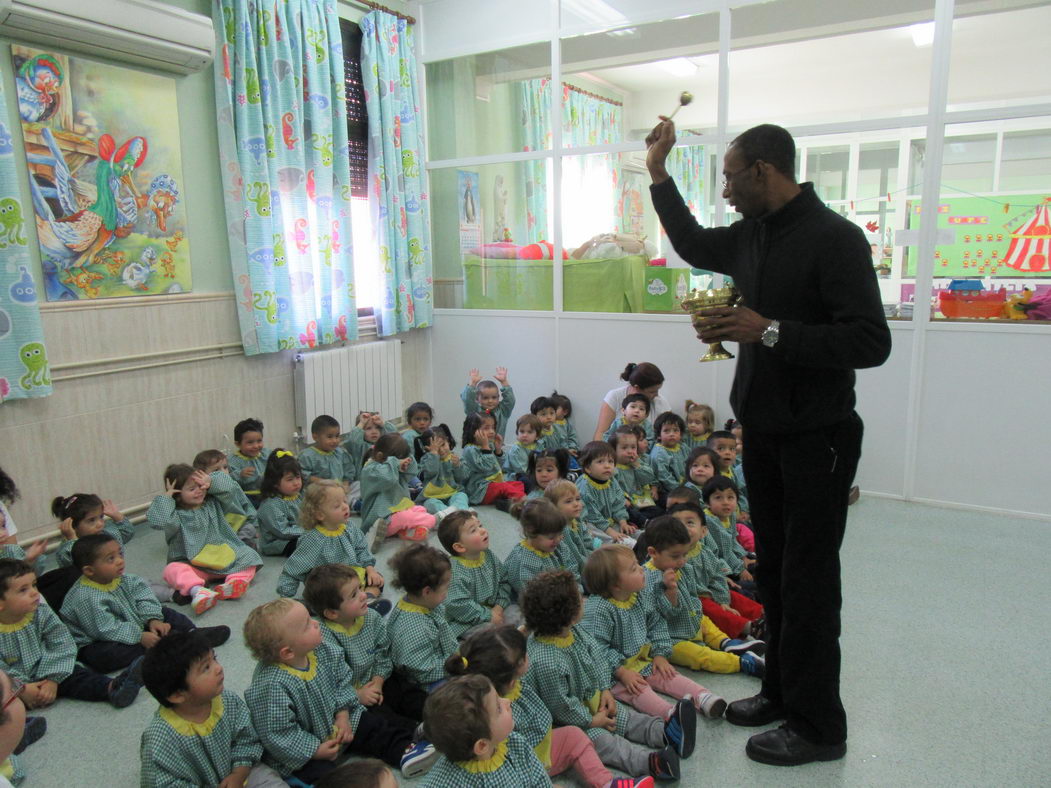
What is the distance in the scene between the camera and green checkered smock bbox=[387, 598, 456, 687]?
210cm

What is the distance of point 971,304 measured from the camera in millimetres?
3814

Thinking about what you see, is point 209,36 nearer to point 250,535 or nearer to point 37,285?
point 37,285

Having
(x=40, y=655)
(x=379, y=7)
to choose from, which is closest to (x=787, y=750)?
(x=40, y=655)

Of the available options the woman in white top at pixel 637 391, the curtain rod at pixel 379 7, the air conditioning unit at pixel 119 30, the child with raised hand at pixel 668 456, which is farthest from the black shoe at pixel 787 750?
the curtain rod at pixel 379 7

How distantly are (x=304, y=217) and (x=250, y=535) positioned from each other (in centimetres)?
194

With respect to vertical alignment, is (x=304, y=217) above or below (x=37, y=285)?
above

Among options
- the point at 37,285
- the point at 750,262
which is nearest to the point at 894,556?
the point at 750,262

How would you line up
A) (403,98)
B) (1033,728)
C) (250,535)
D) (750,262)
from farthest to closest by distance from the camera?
(403,98), (250,535), (1033,728), (750,262)

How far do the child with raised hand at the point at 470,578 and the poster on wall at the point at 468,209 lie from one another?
3208 mm

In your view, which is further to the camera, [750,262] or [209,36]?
[209,36]

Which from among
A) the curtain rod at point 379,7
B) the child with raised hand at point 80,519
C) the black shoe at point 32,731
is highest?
the curtain rod at point 379,7

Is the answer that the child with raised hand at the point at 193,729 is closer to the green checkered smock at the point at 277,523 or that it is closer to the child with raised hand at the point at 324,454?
the green checkered smock at the point at 277,523

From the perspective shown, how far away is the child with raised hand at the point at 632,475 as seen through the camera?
11.8 feet

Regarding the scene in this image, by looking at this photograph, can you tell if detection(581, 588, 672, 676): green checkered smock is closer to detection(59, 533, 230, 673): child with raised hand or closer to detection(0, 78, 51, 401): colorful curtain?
detection(59, 533, 230, 673): child with raised hand
